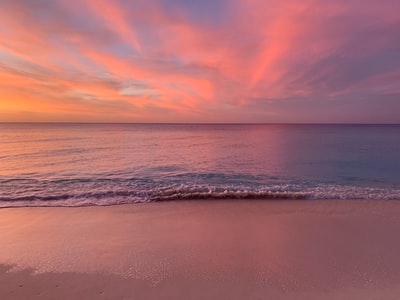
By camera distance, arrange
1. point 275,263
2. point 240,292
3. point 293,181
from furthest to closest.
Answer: point 293,181 < point 275,263 < point 240,292

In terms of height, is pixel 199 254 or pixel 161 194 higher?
pixel 199 254

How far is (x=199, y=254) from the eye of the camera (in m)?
5.50

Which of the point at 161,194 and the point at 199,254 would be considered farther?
the point at 161,194

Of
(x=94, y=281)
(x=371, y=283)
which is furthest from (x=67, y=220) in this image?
(x=371, y=283)

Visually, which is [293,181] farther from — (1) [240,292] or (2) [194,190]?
(1) [240,292]

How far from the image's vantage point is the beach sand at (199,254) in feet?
14.2

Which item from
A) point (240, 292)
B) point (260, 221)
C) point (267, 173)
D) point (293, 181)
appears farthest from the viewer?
point (267, 173)

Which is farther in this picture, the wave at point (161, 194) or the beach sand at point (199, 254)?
the wave at point (161, 194)

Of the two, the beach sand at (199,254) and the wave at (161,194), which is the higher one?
the beach sand at (199,254)

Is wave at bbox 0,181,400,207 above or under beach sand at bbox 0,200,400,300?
under

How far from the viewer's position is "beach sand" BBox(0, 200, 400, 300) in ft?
14.2

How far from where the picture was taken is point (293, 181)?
14.1 meters

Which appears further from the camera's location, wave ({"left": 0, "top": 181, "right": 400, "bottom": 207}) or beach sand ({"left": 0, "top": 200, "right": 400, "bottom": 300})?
wave ({"left": 0, "top": 181, "right": 400, "bottom": 207})

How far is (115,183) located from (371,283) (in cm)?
1131
